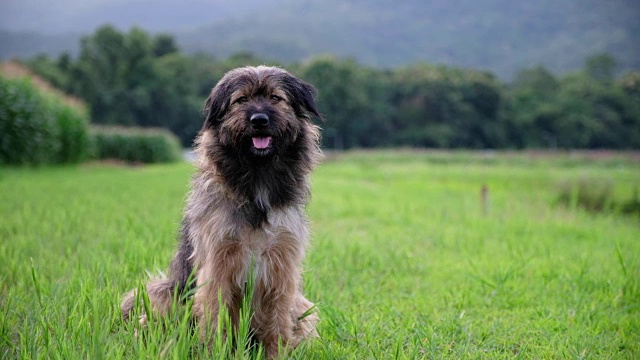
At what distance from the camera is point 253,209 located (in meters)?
3.57

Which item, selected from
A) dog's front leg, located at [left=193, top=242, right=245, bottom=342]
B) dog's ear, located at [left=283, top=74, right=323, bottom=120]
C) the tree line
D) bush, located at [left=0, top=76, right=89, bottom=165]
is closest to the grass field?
dog's front leg, located at [left=193, top=242, right=245, bottom=342]

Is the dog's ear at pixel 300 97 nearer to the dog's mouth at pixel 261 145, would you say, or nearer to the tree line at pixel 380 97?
the dog's mouth at pixel 261 145

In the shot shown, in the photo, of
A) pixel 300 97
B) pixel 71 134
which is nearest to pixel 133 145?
pixel 71 134

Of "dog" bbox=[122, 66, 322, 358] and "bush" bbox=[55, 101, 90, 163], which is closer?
"dog" bbox=[122, 66, 322, 358]

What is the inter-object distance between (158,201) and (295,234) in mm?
8226

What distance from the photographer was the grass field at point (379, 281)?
3.39 m

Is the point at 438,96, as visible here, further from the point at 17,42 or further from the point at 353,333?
the point at 17,42

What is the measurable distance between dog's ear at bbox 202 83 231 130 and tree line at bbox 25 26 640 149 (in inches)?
2179

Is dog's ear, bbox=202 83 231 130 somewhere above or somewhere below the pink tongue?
above

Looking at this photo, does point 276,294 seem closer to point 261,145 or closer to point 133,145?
point 261,145

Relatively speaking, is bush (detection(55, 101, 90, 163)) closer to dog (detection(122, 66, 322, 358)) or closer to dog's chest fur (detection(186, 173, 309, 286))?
dog (detection(122, 66, 322, 358))

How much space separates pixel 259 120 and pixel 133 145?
107ft

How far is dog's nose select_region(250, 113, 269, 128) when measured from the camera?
3.51 metres

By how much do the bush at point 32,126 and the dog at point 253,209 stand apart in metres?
17.1
